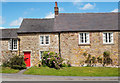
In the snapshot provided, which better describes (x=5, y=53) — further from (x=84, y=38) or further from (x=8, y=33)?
(x=84, y=38)

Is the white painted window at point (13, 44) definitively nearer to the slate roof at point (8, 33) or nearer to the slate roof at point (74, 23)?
the slate roof at point (8, 33)

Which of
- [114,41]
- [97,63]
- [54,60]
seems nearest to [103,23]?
[114,41]

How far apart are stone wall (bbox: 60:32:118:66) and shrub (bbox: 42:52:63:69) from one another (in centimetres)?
170

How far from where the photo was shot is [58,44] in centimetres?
1789

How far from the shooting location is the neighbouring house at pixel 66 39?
17.3 metres

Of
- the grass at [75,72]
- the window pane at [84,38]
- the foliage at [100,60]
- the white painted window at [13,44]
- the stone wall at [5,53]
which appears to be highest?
the window pane at [84,38]

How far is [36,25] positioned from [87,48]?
848cm

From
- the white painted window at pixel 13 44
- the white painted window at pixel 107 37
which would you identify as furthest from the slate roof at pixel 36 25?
the white painted window at pixel 107 37

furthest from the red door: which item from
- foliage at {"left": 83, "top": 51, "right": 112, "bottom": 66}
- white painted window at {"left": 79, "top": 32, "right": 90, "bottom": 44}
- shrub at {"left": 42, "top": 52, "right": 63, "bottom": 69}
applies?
foliage at {"left": 83, "top": 51, "right": 112, "bottom": 66}

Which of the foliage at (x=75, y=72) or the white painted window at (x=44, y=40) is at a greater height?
the white painted window at (x=44, y=40)

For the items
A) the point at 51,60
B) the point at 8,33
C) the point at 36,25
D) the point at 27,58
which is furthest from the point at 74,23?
the point at 8,33

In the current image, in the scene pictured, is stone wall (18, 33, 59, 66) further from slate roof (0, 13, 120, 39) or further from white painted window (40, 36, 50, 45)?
slate roof (0, 13, 120, 39)

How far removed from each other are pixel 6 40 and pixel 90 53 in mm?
12258

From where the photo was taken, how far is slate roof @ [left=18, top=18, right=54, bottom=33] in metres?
18.2
